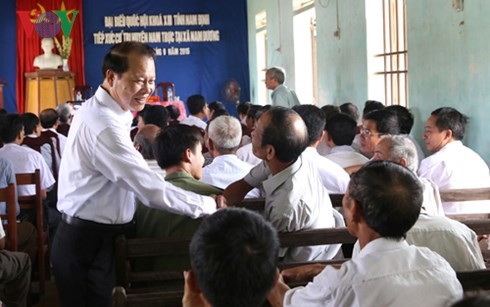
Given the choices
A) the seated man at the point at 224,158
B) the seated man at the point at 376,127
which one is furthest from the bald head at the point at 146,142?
the seated man at the point at 376,127

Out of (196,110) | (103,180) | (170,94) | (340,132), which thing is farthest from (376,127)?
(170,94)

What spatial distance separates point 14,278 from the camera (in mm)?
3732

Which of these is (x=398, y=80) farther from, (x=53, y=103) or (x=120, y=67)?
(x=53, y=103)

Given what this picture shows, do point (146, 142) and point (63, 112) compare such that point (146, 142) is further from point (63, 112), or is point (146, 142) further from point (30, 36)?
point (30, 36)

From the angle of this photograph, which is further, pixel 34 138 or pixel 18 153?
pixel 34 138

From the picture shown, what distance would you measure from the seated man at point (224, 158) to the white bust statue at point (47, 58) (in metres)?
10.7

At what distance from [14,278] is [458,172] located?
2.59m

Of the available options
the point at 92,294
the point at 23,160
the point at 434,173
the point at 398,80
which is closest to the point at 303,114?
the point at 434,173

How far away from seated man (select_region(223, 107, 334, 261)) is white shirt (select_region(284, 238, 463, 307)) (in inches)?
30.5

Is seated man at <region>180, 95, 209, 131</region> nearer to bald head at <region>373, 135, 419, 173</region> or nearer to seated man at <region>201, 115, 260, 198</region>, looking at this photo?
seated man at <region>201, 115, 260, 198</region>

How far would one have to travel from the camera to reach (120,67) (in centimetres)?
271

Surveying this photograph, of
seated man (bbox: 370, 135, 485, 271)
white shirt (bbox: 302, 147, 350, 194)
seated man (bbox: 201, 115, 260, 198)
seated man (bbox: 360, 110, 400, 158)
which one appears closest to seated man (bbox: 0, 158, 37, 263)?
seated man (bbox: 201, 115, 260, 198)

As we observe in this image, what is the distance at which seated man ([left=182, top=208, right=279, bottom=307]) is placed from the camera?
1.37 metres

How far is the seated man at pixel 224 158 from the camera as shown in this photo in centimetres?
379
